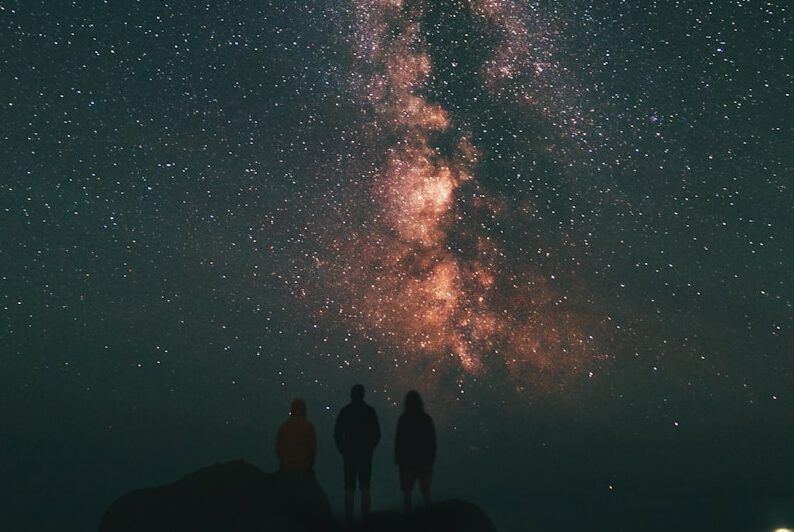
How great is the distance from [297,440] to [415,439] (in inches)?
84.3

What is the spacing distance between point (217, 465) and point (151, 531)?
1543mm

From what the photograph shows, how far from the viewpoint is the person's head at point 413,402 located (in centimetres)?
995

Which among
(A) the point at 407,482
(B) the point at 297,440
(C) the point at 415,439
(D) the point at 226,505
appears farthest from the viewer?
(B) the point at 297,440

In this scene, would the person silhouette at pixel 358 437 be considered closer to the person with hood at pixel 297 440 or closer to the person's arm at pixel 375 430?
the person's arm at pixel 375 430

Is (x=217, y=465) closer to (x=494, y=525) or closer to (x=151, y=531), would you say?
(x=151, y=531)

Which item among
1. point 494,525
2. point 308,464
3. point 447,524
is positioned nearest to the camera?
point 447,524

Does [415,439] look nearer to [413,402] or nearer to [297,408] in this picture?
[413,402]

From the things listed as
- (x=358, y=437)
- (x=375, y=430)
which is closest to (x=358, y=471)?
(x=358, y=437)

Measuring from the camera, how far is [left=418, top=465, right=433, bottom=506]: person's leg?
10048 millimetres

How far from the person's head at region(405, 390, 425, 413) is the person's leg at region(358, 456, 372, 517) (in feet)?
3.25

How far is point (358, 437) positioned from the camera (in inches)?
396

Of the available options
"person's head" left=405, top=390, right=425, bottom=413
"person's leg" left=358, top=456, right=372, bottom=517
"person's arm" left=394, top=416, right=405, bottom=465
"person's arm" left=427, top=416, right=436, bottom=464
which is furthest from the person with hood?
"person's arm" left=427, top=416, right=436, bottom=464

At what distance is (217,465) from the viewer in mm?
11750

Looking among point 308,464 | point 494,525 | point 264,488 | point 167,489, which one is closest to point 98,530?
point 167,489
